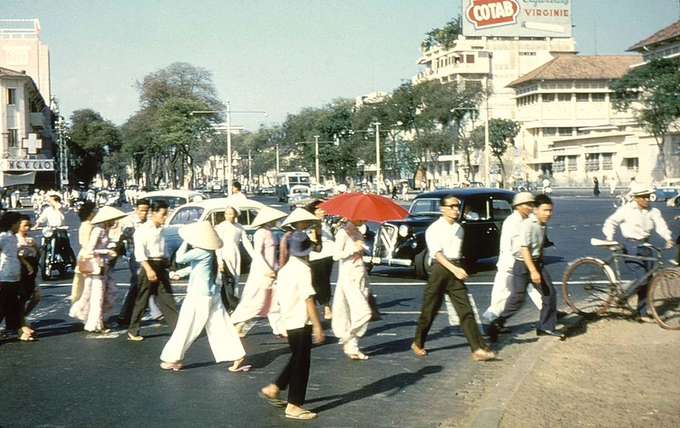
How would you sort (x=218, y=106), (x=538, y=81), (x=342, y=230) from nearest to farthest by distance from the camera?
(x=342, y=230)
(x=218, y=106)
(x=538, y=81)

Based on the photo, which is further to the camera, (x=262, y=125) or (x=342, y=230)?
(x=262, y=125)

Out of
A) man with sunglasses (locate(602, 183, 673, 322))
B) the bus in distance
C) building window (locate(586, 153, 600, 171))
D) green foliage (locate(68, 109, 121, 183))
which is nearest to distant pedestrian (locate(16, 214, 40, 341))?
man with sunglasses (locate(602, 183, 673, 322))

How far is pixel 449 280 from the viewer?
31.8 feet

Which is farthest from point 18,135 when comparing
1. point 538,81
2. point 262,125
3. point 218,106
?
point 262,125

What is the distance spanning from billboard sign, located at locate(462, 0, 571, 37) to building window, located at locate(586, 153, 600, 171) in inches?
483

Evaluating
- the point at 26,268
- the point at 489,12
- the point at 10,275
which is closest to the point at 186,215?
the point at 26,268

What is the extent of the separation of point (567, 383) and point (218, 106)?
7757 cm

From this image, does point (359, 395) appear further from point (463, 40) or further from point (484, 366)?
point (463, 40)

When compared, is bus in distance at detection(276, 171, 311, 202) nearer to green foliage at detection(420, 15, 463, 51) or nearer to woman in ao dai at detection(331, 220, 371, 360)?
green foliage at detection(420, 15, 463, 51)

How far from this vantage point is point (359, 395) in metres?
8.12

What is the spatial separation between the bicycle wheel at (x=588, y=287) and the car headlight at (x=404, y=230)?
18.7 ft

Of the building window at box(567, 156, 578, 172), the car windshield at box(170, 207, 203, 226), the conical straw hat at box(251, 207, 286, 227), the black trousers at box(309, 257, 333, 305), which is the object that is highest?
the building window at box(567, 156, 578, 172)

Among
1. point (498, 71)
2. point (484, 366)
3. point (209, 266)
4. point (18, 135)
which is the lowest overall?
point (484, 366)

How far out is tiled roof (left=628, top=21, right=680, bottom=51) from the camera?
7756 centimetres
